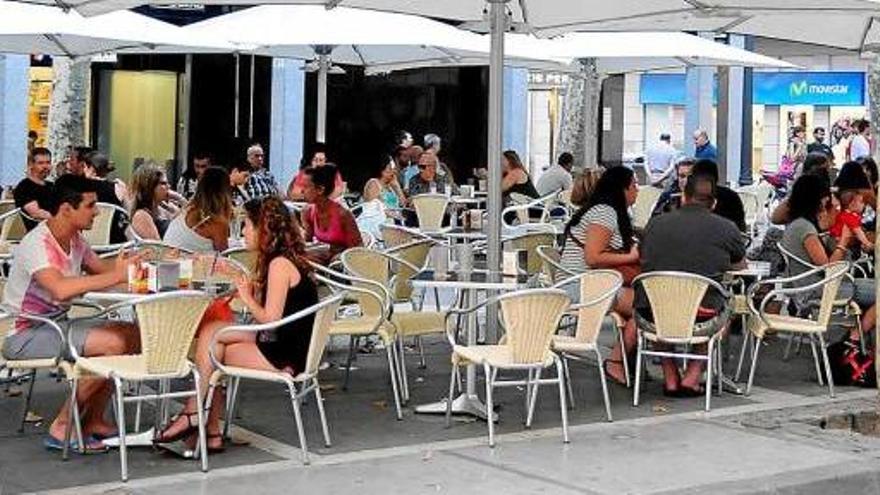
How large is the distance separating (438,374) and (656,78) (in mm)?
22810

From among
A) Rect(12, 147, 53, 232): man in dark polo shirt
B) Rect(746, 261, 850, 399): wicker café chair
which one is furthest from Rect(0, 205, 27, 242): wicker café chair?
Rect(746, 261, 850, 399): wicker café chair

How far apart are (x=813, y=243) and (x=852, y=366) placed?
969mm

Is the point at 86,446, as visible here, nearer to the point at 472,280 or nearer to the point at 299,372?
the point at 299,372

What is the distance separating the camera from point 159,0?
8.68 metres

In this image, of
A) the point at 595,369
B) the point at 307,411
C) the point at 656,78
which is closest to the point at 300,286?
the point at 307,411

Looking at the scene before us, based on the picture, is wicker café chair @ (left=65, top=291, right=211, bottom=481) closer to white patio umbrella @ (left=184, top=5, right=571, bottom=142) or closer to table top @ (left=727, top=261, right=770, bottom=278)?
table top @ (left=727, top=261, right=770, bottom=278)

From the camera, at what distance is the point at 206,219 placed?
10.4m

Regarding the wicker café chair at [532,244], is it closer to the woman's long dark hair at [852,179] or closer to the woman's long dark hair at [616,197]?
the woman's long dark hair at [616,197]

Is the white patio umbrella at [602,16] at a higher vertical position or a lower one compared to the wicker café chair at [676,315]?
higher

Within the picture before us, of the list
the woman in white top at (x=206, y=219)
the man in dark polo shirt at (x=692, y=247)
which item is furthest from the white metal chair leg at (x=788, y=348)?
the woman in white top at (x=206, y=219)

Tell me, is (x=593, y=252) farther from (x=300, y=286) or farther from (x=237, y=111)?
(x=237, y=111)

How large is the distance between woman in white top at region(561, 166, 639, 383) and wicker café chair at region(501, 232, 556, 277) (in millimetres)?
1320

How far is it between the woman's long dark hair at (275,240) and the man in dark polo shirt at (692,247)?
111 inches

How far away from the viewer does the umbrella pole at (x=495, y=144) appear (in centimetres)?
932
